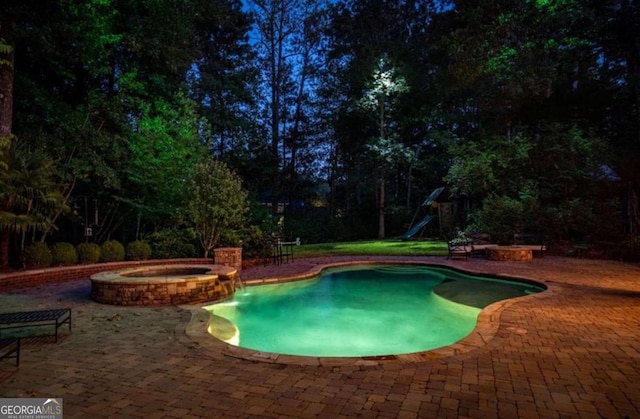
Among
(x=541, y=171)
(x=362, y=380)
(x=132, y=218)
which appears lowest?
(x=362, y=380)

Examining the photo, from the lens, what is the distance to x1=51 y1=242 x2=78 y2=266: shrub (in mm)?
9883

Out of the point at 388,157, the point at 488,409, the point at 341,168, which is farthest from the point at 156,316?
the point at 341,168

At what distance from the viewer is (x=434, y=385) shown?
10.9ft

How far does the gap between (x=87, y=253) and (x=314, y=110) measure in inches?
806

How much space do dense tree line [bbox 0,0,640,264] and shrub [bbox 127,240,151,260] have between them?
1174mm

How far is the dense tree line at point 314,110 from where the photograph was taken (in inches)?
454

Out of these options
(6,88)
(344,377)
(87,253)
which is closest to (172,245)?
(87,253)

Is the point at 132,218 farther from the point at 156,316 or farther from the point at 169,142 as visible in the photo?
the point at 156,316

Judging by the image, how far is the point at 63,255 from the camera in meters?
9.94

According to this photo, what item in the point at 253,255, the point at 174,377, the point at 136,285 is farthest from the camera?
the point at 253,255

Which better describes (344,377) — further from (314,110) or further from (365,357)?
(314,110)

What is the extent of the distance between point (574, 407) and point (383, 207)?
2095cm

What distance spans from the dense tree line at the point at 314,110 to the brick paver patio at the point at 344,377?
6.53m

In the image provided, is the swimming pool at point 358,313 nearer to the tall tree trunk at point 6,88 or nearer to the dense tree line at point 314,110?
the dense tree line at point 314,110
